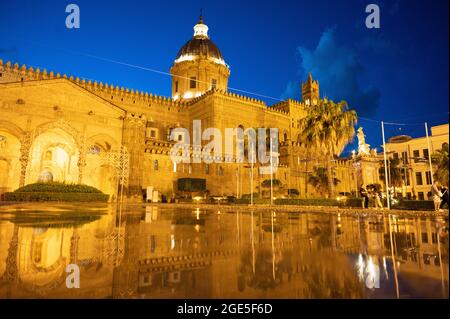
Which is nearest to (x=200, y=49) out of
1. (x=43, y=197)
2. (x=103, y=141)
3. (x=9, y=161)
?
(x=103, y=141)

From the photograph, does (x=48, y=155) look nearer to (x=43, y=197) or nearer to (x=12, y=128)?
(x=12, y=128)

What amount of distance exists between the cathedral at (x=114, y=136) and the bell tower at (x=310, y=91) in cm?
1693

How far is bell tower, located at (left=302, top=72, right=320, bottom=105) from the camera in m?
54.3

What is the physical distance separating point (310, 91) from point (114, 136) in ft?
132

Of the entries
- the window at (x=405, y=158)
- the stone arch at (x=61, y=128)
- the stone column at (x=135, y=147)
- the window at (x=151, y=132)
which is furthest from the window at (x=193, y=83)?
the window at (x=405, y=158)

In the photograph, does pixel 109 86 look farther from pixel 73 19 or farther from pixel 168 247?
pixel 168 247

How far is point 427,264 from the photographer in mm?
2664

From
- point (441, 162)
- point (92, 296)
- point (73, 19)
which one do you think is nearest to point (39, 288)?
point (92, 296)

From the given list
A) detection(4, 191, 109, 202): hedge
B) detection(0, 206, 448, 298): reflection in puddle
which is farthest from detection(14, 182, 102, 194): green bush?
detection(0, 206, 448, 298): reflection in puddle

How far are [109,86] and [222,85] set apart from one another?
17413 mm

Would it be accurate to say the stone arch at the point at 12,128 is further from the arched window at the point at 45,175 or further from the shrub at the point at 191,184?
the shrub at the point at 191,184

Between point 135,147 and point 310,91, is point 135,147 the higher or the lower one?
the lower one

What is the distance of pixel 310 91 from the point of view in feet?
179

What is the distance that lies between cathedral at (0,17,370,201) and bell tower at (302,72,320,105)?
1693 centimetres
